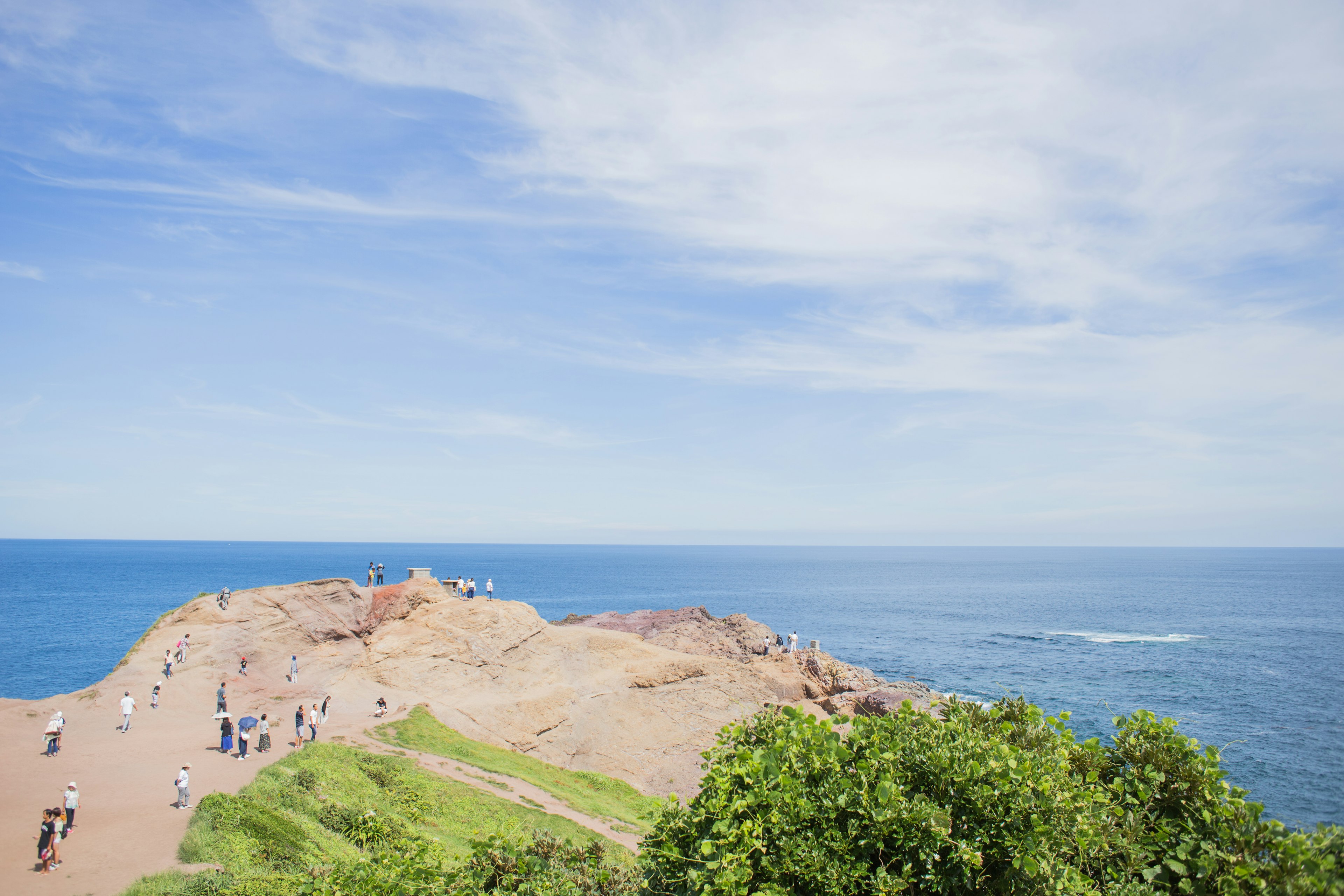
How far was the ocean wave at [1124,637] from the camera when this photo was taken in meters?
89.0

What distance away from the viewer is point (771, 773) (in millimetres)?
10695

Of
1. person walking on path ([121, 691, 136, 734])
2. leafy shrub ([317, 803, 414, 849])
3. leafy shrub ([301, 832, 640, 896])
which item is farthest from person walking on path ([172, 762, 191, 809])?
leafy shrub ([301, 832, 640, 896])

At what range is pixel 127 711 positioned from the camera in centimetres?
3192

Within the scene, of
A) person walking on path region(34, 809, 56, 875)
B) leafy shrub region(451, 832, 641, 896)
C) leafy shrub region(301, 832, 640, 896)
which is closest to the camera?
leafy shrub region(301, 832, 640, 896)

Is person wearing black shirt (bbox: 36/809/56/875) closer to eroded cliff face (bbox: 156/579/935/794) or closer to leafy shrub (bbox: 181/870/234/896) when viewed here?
leafy shrub (bbox: 181/870/234/896)

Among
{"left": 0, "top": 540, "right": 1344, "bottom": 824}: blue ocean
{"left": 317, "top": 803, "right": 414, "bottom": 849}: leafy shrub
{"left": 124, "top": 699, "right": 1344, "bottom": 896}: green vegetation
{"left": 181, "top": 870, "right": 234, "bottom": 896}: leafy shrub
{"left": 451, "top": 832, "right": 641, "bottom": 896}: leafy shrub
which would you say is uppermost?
{"left": 124, "top": 699, "right": 1344, "bottom": 896}: green vegetation

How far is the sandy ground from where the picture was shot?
63.5ft

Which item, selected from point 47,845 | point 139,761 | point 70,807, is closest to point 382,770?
point 139,761

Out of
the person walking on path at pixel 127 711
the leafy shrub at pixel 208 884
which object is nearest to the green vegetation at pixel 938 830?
the leafy shrub at pixel 208 884

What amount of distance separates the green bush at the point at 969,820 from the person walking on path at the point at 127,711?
1247 inches

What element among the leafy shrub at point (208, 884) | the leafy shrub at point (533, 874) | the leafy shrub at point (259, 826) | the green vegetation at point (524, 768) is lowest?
the green vegetation at point (524, 768)

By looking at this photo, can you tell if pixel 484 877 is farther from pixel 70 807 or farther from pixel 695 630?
pixel 695 630

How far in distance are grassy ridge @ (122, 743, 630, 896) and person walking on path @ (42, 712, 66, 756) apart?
30.1 ft

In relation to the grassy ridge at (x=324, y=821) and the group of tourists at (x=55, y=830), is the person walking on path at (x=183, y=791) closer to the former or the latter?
the grassy ridge at (x=324, y=821)
